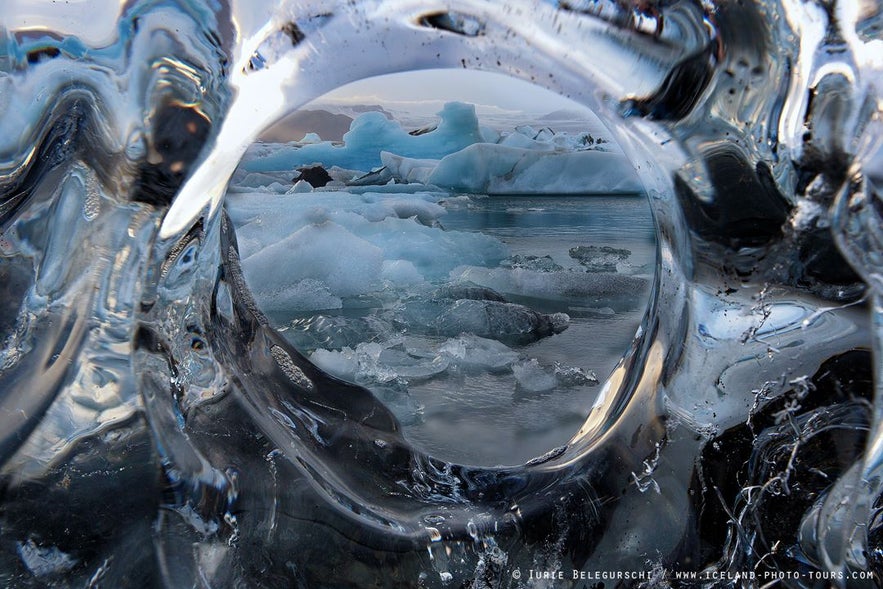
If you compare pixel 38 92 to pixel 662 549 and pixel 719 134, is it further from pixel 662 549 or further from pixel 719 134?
pixel 662 549

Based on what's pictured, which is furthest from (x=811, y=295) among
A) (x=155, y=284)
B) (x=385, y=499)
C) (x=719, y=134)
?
(x=155, y=284)

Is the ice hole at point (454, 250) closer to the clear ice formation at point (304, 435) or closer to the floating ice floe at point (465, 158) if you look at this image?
the floating ice floe at point (465, 158)

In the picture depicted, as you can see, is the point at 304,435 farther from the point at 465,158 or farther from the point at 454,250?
the point at 465,158

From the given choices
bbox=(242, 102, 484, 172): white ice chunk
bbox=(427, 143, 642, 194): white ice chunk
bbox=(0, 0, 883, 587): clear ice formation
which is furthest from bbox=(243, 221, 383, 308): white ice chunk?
bbox=(0, 0, 883, 587): clear ice formation

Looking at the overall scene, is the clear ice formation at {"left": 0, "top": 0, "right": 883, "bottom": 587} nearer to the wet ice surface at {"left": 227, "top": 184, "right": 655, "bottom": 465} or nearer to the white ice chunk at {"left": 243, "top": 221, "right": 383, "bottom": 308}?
the wet ice surface at {"left": 227, "top": 184, "right": 655, "bottom": 465}

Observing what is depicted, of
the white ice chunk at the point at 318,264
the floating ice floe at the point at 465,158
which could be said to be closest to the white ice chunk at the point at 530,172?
the floating ice floe at the point at 465,158

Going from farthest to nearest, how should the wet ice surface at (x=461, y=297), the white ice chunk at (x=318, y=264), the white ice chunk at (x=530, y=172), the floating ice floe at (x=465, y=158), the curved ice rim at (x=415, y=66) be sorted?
1. the white ice chunk at (x=530, y=172)
2. the floating ice floe at (x=465, y=158)
3. the white ice chunk at (x=318, y=264)
4. the wet ice surface at (x=461, y=297)
5. the curved ice rim at (x=415, y=66)
